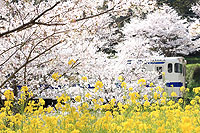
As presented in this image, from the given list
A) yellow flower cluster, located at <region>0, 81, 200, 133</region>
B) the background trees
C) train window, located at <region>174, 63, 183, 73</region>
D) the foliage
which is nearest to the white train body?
train window, located at <region>174, 63, 183, 73</region>

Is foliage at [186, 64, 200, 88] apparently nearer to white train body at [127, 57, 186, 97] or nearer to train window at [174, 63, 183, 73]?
white train body at [127, 57, 186, 97]

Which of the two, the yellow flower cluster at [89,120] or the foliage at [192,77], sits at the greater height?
the foliage at [192,77]

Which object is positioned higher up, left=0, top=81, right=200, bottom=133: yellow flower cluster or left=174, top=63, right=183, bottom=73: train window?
left=174, top=63, right=183, bottom=73: train window

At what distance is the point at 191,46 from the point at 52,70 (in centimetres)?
1729

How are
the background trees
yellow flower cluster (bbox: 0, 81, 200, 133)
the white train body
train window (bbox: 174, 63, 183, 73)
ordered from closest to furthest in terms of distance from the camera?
yellow flower cluster (bbox: 0, 81, 200, 133) < the background trees < the white train body < train window (bbox: 174, 63, 183, 73)

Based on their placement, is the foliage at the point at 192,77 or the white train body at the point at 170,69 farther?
the foliage at the point at 192,77

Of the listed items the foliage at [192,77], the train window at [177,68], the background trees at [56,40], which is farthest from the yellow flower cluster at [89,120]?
the foliage at [192,77]

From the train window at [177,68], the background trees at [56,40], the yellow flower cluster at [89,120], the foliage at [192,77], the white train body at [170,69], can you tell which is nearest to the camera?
the yellow flower cluster at [89,120]

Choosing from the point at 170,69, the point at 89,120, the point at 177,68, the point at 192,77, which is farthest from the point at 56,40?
the point at 192,77

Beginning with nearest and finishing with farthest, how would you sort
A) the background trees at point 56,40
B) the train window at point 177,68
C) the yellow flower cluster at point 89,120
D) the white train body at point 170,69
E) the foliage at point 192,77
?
the yellow flower cluster at point 89,120
the background trees at point 56,40
the white train body at point 170,69
the train window at point 177,68
the foliage at point 192,77

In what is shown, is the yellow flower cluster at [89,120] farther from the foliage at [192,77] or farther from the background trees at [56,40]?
the foliage at [192,77]

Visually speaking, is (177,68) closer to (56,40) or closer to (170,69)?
(170,69)

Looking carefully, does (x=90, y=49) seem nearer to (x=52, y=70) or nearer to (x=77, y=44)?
(x=77, y=44)

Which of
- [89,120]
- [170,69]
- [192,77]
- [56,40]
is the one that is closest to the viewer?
[89,120]
